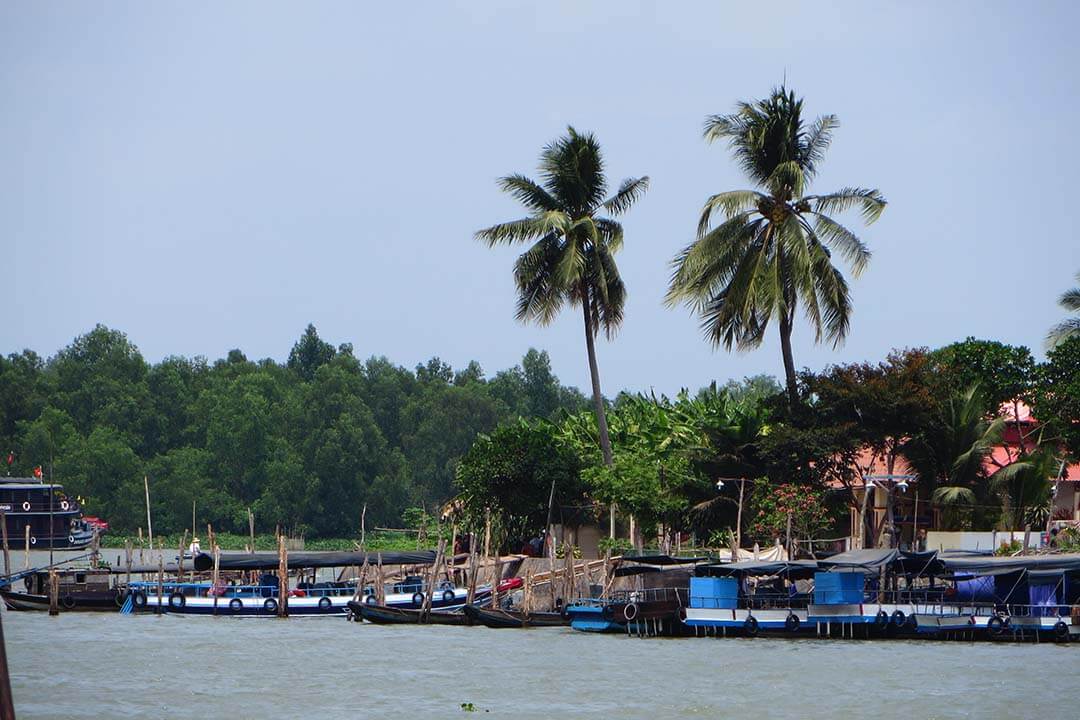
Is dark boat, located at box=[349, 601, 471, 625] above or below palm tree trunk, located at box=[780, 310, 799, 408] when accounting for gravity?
below

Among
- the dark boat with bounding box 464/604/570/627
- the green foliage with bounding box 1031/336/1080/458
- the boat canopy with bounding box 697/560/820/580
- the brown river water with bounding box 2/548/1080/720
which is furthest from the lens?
the green foliage with bounding box 1031/336/1080/458

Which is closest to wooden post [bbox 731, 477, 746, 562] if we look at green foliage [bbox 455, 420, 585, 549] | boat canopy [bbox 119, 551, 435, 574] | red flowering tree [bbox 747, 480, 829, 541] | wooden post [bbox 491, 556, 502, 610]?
red flowering tree [bbox 747, 480, 829, 541]

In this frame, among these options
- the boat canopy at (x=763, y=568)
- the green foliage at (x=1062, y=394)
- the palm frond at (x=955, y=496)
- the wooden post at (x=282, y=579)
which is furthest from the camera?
the green foliage at (x=1062, y=394)

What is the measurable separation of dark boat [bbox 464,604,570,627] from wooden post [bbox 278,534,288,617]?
6993mm

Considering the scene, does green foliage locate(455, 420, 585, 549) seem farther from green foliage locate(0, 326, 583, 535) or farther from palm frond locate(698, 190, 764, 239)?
green foliage locate(0, 326, 583, 535)

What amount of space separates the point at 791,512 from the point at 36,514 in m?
64.4

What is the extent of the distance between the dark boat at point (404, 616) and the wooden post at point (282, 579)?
9.81 feet

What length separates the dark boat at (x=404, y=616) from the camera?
176 ft

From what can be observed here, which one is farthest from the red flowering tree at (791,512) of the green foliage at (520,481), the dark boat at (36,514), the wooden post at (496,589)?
the dark boat at (36,514)

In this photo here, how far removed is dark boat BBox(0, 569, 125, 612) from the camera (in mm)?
59469

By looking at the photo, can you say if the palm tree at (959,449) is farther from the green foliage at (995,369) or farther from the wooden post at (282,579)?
the wooden post at (282,579)

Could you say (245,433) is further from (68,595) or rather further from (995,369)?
(995,369)

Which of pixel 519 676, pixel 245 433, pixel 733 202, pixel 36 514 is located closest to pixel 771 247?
pixel 733 202

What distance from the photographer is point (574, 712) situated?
33.4 meters
